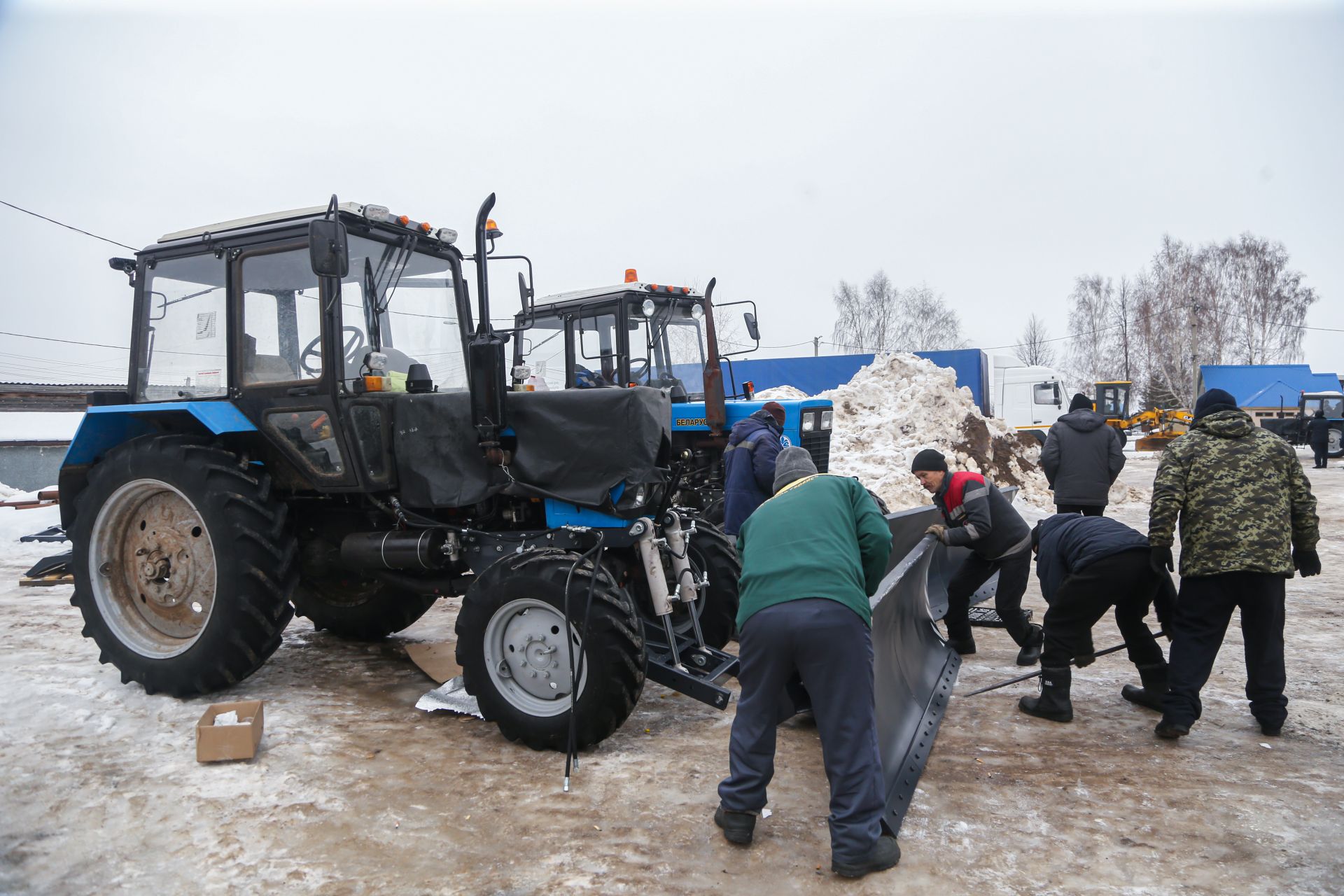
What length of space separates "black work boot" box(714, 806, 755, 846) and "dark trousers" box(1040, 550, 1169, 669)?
2.15 meters

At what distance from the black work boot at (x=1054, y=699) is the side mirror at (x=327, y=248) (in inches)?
156

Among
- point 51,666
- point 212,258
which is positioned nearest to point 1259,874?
point 212,258

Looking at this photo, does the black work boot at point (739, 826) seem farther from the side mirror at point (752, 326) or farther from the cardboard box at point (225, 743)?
the side mirror at point (752, 326)

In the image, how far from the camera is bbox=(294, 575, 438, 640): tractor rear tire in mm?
6039

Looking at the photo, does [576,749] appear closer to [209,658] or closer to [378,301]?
[209,658]

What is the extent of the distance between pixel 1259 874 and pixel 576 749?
8.32 ft

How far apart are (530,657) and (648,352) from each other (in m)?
4.32

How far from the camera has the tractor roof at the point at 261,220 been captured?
4758mm

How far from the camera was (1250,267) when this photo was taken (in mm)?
41719

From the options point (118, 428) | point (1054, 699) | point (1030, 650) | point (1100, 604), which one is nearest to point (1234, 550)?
point (1100, 604)

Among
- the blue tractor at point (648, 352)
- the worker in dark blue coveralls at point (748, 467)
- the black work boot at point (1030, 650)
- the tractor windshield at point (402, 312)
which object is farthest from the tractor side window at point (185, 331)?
the black work boot at point (1030, 650)

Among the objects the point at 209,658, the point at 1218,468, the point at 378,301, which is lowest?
the point at 209,658

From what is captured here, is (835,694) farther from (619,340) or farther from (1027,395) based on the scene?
(1027,395)

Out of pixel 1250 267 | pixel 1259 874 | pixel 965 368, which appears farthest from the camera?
pixel 1250 267
